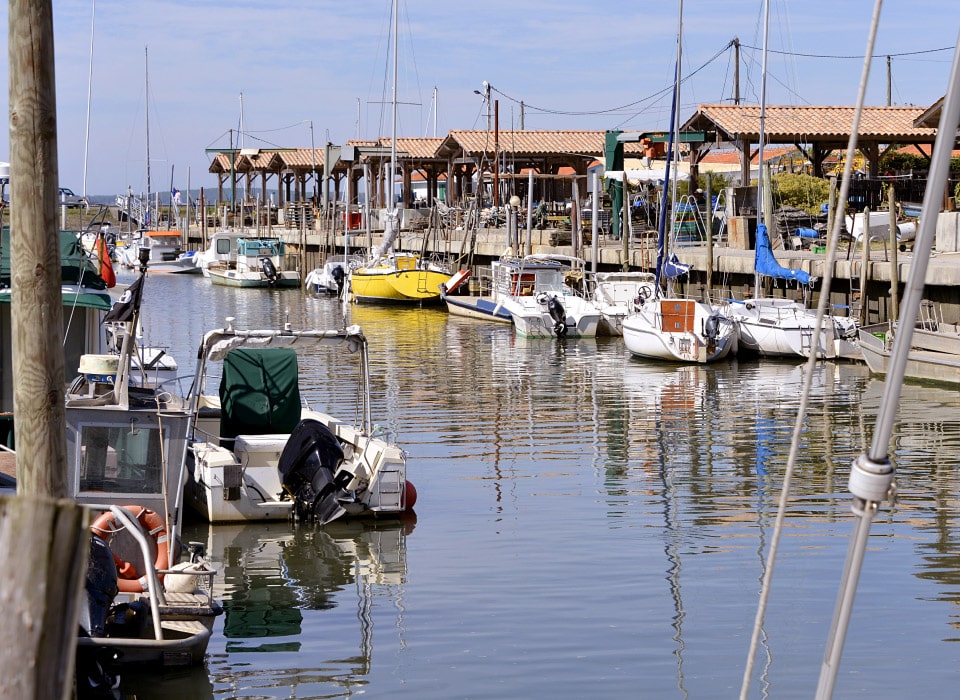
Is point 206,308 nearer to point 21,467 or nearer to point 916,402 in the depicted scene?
point 916,402

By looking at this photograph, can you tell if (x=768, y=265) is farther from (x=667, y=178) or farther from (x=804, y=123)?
(x=804, y=123)

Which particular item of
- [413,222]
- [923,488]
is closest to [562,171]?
[413,222]

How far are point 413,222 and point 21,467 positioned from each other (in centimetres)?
5384

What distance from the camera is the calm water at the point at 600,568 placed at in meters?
9.33

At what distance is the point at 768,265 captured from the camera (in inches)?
1259

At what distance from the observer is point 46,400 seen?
6254mm

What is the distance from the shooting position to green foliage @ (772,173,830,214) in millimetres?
46062

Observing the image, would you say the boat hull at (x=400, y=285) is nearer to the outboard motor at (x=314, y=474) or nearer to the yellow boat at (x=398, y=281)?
the yellow boat at (x=398, y=281)

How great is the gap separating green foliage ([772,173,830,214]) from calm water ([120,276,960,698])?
2417cm

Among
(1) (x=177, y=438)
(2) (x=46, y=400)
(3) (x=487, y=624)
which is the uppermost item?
(2) (x=46, y=400)

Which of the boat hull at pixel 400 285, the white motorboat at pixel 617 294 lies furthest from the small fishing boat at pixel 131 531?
the boat hull at pixel 400 285

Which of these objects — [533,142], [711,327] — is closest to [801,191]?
[533,142]

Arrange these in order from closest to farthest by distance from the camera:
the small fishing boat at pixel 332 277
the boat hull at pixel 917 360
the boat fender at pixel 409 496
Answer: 1. the boat fender at pixel 409 496
2. the boat hull at pixel 917 360
3. the small fishing boat at pixel 332 277

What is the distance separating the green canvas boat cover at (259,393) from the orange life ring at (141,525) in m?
4.62
